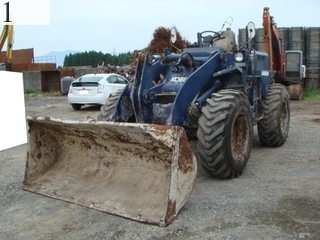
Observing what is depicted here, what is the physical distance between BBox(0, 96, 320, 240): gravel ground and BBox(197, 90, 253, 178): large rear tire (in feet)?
0.73

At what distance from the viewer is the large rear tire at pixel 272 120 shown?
7.60 metres

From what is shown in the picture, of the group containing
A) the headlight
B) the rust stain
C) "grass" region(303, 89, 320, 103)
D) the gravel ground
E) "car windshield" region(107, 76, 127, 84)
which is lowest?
the gravel ground

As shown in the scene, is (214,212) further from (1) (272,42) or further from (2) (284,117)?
(1) (272,42)

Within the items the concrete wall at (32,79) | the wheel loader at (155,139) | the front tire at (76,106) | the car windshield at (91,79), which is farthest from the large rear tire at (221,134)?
the concrete wall at (32,79)

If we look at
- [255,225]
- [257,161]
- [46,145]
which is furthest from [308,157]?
[46,145]

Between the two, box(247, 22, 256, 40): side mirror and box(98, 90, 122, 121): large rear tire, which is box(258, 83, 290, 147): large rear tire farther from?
box(98, 90, 122, 121): large rear tire

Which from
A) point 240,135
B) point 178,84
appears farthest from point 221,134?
point 178,84

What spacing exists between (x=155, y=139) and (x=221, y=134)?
45.9 inches

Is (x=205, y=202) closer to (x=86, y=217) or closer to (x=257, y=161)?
(x=86, y=217)

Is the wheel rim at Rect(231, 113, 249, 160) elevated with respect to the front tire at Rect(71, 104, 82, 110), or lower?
elevated

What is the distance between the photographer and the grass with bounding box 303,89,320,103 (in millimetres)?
16625

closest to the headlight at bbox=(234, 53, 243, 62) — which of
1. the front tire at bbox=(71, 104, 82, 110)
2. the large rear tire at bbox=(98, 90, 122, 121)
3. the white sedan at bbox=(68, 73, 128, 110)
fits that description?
the large rear tire at bbox=(98, 90, 122, 121)

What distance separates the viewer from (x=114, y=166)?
5.27 m

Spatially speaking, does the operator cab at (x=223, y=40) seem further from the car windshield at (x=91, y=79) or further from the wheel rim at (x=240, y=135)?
the car windshield at (x=91, y=79)
